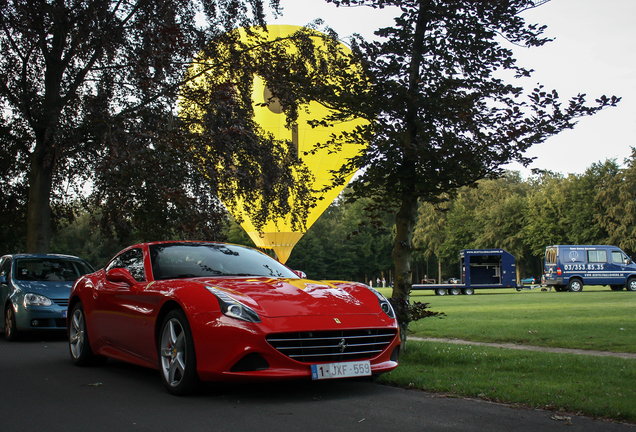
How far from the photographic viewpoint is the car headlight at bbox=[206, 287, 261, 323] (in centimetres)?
538

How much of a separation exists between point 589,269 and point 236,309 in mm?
38414

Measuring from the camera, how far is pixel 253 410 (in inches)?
204

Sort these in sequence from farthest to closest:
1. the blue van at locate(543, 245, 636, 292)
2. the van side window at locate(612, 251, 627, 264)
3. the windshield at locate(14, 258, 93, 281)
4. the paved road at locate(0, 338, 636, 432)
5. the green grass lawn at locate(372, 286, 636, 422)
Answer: the van side window at locate(612, 251, 627, 264) < the blue van at locate(543, 245, 636, 292) < the windshield at locate(14, 258, 93, 281) < the green grass lawn at locate(372, 286, 636, 422) < the paved road at locate(0, 338, 636, 432)

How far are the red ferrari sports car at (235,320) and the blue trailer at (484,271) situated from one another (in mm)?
39034

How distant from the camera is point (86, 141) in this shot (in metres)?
17.1

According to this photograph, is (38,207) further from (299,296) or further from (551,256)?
(551,256)

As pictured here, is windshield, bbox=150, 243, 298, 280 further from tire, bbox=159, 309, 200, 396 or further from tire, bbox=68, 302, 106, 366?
tire, bbox=68, 302, 106, 366

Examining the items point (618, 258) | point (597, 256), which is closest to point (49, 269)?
point (597, 256)

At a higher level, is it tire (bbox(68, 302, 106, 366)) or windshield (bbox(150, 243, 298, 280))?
windshield (bbox(150, 243, 298, 280))

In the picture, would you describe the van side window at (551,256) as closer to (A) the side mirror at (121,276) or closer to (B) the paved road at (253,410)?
(B) the paved road at (253,410)

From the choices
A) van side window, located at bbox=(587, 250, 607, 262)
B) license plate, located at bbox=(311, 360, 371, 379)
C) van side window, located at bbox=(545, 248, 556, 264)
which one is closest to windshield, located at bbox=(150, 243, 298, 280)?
license plate, located at bbox=(311, 360, 371, 379)

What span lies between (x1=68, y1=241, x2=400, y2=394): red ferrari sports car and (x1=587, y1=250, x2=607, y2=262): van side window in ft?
120

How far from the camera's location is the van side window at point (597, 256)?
39.7 meters

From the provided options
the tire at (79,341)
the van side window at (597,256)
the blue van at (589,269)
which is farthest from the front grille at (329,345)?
the van side window at (597,256)
